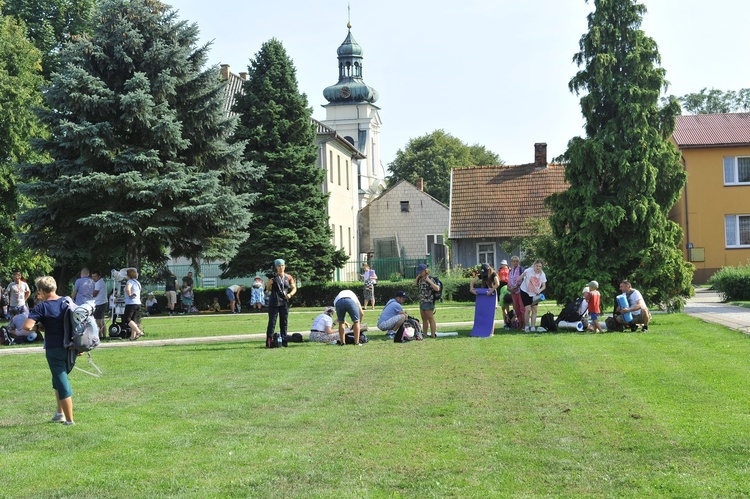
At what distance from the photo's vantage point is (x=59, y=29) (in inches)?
1789

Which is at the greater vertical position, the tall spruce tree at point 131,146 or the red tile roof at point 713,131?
the red tile roof at point 713,131

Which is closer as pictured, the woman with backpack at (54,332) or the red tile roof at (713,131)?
the woman with backpack at (54,332)

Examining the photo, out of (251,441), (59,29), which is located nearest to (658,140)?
(251,441)

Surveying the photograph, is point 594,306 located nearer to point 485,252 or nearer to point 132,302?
point 132,302

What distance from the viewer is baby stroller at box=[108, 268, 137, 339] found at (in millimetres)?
22406

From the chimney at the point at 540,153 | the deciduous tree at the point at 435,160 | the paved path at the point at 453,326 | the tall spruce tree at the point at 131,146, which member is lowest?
the paved path at the point at 453,326

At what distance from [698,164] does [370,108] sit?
49.1 meters

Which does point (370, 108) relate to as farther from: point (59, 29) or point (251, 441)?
point (251, 441)

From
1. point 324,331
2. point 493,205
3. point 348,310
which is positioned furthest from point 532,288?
point 493,205

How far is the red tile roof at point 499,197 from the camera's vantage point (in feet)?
162

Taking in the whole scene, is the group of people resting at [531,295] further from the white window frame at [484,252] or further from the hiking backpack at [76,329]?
the white window frame at [484,252]

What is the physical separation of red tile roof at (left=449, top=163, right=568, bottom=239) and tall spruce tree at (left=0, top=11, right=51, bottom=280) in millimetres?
22887

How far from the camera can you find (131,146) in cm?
2433

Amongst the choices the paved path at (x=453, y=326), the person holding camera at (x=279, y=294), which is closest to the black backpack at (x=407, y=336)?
the person holding camera at (x=279, y=294)
